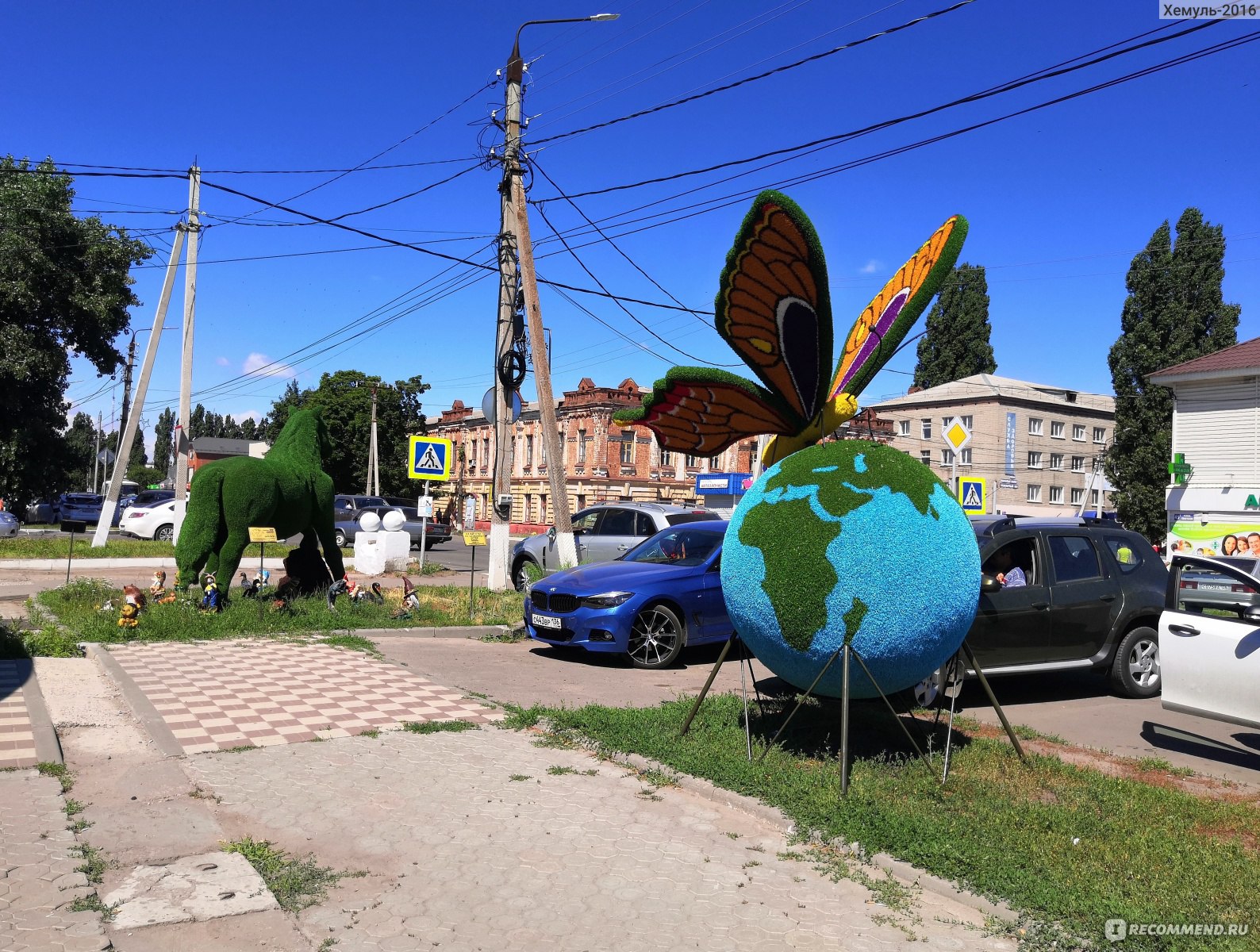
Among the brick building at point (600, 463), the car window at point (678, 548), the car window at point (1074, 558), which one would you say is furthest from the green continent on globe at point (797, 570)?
the brick building at point (600, 463)

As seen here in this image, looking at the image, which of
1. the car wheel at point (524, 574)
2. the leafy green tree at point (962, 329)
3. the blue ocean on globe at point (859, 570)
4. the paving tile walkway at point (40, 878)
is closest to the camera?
the paving tile walkway at point (40, 878)

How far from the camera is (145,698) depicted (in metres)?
7.85

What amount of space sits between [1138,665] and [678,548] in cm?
518

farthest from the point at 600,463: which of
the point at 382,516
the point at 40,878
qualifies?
the point at 40,878

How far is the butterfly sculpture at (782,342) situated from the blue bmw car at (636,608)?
3.70 m

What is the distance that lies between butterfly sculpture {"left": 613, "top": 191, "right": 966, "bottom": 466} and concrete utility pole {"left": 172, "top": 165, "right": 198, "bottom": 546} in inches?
806

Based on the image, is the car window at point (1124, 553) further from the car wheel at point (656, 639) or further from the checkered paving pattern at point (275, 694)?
the checkered paving pattern at point (275, 694)

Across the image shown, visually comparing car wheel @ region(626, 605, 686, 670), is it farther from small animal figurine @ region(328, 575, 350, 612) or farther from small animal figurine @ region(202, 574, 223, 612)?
small animal figurine @ region(202, 574, 223, 612)

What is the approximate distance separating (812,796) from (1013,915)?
59.8 inches

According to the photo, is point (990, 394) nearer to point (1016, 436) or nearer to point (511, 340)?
point (1016, 436)

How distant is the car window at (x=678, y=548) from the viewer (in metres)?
11.4

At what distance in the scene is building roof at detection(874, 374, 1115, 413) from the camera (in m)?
54.8

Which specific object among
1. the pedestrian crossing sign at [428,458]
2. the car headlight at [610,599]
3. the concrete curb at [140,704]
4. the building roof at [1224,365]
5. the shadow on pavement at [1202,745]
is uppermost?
the building roof at [1224,365]

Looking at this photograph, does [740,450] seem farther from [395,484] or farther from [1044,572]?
[1044,572]
